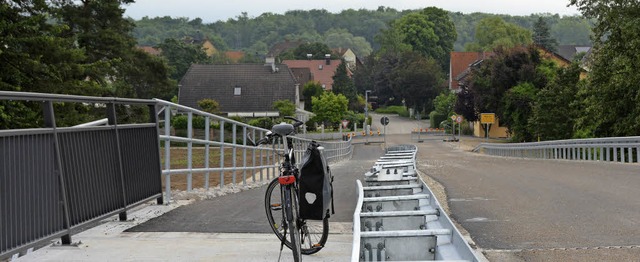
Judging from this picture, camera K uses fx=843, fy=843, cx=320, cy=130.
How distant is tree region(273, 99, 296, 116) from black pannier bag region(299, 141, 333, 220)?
245 feet

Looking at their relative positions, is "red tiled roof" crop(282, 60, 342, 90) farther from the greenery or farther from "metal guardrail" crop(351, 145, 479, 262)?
"metal guardrail" crop(351, 145, 479, 262)

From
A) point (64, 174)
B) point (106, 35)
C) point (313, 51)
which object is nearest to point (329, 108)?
point (106, 35)

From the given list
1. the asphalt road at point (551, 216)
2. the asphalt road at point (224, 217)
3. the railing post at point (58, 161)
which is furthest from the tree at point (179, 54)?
the railing post at point (58, 161)

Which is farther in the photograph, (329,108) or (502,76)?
(329,108)

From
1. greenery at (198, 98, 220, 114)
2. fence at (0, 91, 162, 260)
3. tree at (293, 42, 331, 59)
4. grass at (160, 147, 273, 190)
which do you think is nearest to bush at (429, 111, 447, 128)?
greenery at (198, 98, 220, 114)

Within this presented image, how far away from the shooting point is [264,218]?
962cm

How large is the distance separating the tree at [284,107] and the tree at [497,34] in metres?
60.2

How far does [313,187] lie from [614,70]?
32106 mm

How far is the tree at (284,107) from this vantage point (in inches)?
3214

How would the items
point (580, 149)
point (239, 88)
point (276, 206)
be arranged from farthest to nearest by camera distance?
point (239, 88)
point (580, 149)
point (276, 206)

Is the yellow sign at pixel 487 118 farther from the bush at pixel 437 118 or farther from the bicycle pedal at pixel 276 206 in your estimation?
the bicycle pedal at pixel 276 206

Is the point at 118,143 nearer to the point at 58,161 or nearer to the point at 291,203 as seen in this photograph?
the point at 58,161

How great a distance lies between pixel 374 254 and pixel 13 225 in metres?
2.62

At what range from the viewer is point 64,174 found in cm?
699
